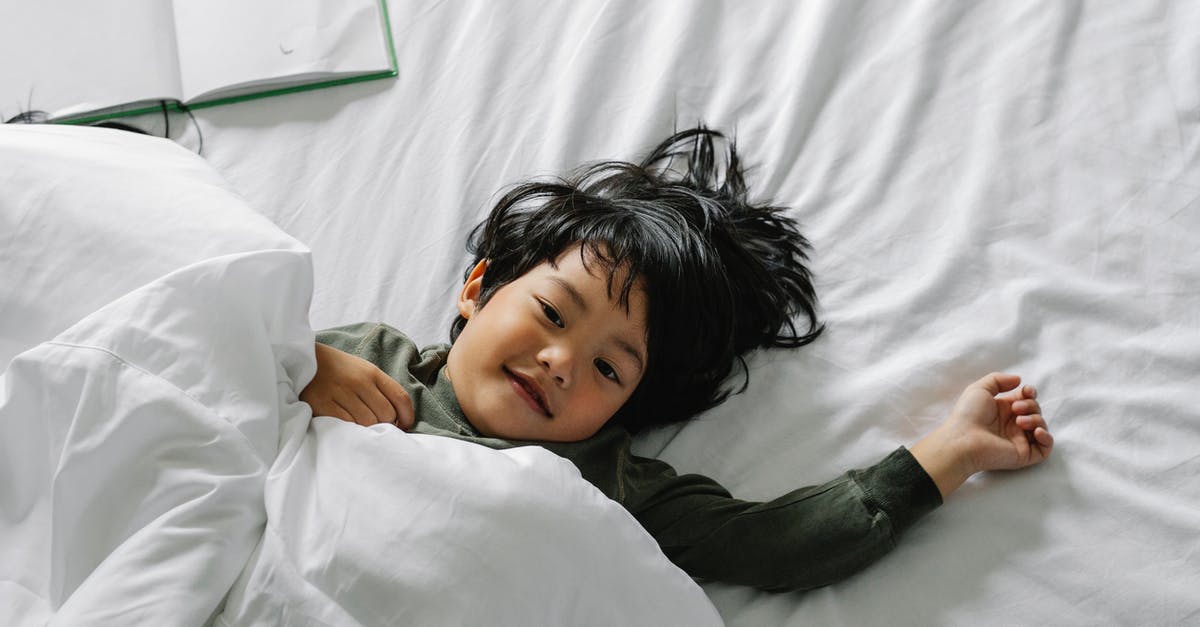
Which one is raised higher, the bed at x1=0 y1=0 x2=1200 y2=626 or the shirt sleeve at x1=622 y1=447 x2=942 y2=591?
the bed at x1=0 y1=0 x2=1200 y2=626

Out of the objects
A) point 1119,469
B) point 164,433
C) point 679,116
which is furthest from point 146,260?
point 1119,469

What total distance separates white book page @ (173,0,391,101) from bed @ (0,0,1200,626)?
0.03 meters

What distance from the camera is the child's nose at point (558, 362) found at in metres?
0.96

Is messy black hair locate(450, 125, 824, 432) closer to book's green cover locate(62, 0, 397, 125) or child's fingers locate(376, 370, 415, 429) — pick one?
child's fingers locate(376, 370, 415, 429)

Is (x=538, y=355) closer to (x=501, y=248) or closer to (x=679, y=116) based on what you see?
(x=501, y=248)

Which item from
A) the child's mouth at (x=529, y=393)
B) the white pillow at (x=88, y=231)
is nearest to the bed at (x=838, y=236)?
the white pillow at (x=88, y=231)

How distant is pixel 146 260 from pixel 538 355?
335 millimetres

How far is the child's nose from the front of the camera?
38.0 inches

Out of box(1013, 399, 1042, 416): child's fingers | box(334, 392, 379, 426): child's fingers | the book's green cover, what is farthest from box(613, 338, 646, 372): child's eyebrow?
the book's green cover

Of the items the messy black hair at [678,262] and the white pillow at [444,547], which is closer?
the white pillow at [444,547]

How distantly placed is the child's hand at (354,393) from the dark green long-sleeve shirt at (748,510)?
4 centimetres

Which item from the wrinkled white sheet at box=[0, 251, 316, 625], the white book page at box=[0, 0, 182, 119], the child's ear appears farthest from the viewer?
the white book page at box=[0, 0, 182, 119]

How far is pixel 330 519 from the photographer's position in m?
0.80

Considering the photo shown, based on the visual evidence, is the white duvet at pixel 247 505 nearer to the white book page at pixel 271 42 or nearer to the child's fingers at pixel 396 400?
the child's fingers at pixel 396 400
